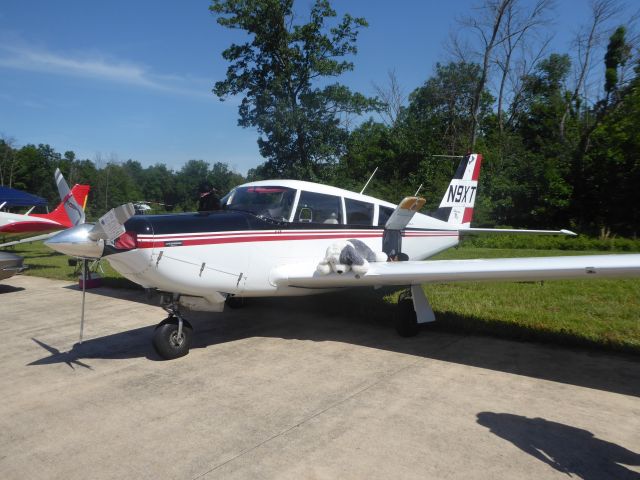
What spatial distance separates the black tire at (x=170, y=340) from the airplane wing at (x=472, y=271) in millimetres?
1206

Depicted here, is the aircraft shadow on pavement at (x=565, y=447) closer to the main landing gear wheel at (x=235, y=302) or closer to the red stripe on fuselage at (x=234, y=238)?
the red stripe on fuselage at (x=234, y=238)

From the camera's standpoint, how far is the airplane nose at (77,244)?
4.31m

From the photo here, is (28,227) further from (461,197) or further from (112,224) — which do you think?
(461,197)

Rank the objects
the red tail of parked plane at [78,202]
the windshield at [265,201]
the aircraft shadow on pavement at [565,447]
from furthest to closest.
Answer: the red tail of parked plane at [78,202]
the windshield at [265,201]
the aircraft shadow on pavement at [565,447]

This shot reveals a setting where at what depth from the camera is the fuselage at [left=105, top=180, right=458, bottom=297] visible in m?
4.60

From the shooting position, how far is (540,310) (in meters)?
7.20

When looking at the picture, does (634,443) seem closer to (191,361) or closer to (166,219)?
(191,361)

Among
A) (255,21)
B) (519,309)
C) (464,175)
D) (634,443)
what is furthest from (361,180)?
(634,443)

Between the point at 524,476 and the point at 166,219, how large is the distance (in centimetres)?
388

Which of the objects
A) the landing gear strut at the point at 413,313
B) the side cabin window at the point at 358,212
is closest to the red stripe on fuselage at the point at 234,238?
the side cabin window at the point at 358,212

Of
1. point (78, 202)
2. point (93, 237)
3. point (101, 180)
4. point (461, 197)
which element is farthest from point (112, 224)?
point (101, 180)

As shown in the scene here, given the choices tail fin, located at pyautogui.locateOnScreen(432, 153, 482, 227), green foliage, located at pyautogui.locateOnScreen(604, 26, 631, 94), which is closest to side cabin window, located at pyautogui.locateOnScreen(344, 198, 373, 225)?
tail fin, located at pyautogui.locateOnScreen(432, 153, 482, 227)

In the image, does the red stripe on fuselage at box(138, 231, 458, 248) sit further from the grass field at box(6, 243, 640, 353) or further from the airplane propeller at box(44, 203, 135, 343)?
the grass field at box(6, 243, 640, 353)

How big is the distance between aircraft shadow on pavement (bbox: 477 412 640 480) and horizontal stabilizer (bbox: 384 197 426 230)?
12.4ft
